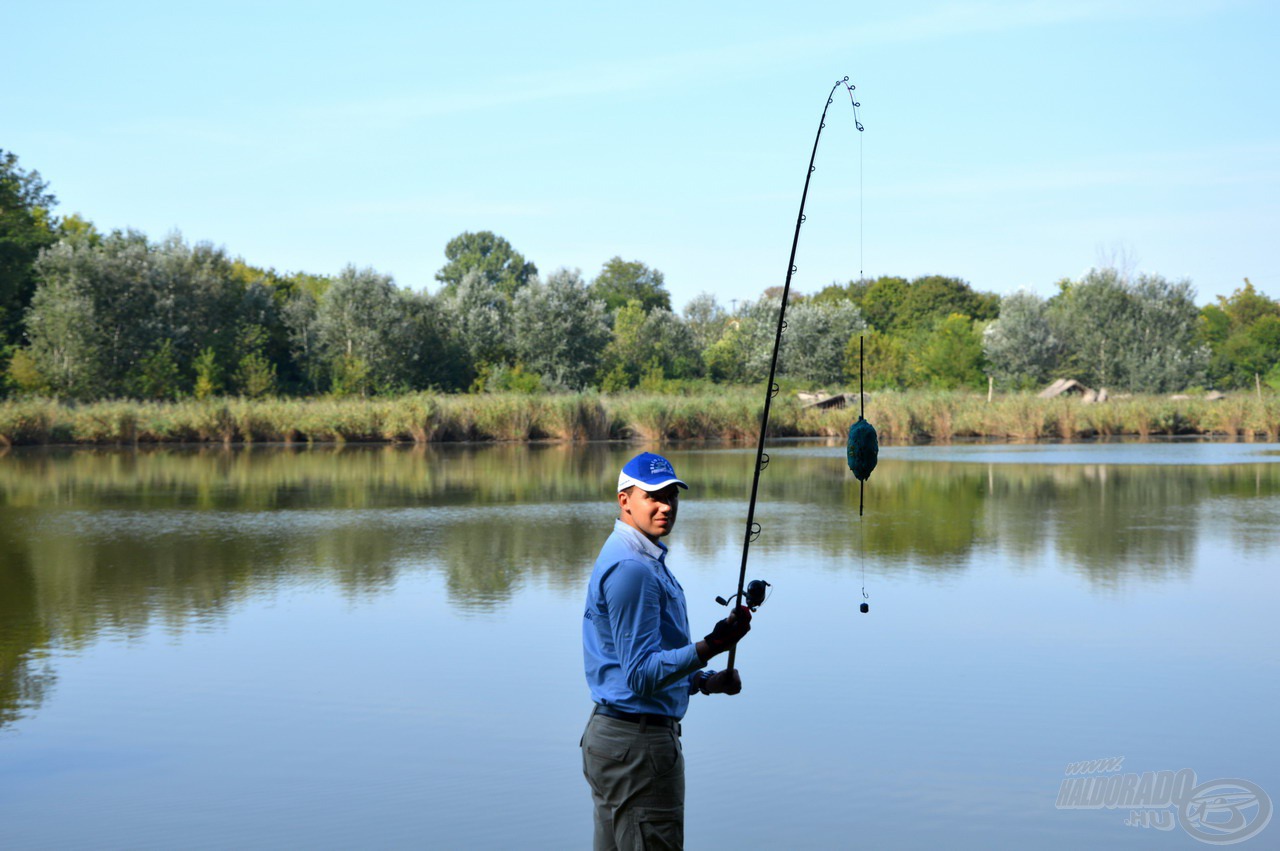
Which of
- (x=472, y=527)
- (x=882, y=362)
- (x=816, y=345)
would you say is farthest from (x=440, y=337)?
(x=472, y=527)

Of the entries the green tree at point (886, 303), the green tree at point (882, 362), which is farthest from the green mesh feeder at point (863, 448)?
the green tree at point (886, 303)

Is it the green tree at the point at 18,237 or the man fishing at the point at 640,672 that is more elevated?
the green tree at the point at 18,237

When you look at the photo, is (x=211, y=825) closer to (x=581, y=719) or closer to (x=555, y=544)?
(x=581, y=719)

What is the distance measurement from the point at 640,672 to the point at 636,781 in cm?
32

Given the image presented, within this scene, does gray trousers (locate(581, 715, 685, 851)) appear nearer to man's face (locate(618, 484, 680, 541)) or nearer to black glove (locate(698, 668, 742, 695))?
black glove (locate(698, 668, 742, 695))

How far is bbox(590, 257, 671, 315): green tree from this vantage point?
9312cm

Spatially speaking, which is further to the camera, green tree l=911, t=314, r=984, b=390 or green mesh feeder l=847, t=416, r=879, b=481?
green tree l=911, t=314, r=984, b=390

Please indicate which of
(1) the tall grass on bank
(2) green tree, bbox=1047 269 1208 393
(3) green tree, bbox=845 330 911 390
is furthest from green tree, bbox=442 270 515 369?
(2) green tree, bbox=1047 269 1208 393

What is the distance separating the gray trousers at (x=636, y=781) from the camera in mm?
3568

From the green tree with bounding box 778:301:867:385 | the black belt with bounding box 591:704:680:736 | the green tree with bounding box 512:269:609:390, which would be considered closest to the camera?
the black belt with bounding box 591:704:680:736

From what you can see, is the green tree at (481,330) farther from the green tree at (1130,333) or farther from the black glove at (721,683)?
the black glove at (721,683)

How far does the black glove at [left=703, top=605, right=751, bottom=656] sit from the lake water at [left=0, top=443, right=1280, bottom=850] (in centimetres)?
210

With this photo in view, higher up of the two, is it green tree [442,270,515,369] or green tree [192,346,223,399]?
green tree [442,270,515,369]

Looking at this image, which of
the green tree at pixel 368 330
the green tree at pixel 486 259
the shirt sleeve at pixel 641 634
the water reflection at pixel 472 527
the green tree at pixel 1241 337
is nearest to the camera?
the shirt sleeve at pixel 641 634
